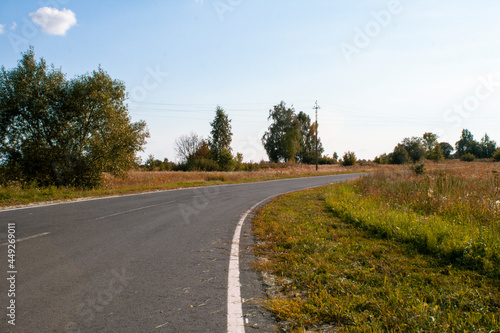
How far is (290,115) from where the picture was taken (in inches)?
2739

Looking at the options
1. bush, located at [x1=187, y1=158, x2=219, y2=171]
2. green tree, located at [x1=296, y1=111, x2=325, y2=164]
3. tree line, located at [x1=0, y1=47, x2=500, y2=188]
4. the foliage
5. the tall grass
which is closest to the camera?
the tall grass

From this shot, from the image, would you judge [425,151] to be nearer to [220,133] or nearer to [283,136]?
[283,136]

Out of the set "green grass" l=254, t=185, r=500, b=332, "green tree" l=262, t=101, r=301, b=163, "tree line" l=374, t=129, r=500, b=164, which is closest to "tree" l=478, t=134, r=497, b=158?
"tree line" l=374, t=129, r=500, b=164

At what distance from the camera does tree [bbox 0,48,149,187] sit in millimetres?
19594

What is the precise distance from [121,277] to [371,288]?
11.5ft

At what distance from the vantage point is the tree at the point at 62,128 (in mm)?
19594

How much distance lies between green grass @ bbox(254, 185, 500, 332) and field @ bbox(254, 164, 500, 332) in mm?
11

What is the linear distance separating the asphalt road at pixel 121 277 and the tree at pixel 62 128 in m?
13.9

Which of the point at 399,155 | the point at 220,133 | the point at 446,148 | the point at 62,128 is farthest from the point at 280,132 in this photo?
the point at 446,148

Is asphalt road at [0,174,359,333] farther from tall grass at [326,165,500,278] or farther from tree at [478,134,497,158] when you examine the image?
tree at [478,134,497,158]

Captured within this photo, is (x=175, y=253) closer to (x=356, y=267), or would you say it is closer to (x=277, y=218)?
(x=356, y=267)

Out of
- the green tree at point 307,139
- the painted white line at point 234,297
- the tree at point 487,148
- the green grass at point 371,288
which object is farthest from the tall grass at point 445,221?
the tree at point 487,148

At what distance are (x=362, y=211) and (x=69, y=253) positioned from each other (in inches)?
296

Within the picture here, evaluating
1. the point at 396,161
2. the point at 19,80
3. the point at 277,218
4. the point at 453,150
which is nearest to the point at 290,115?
the point at 396,161
